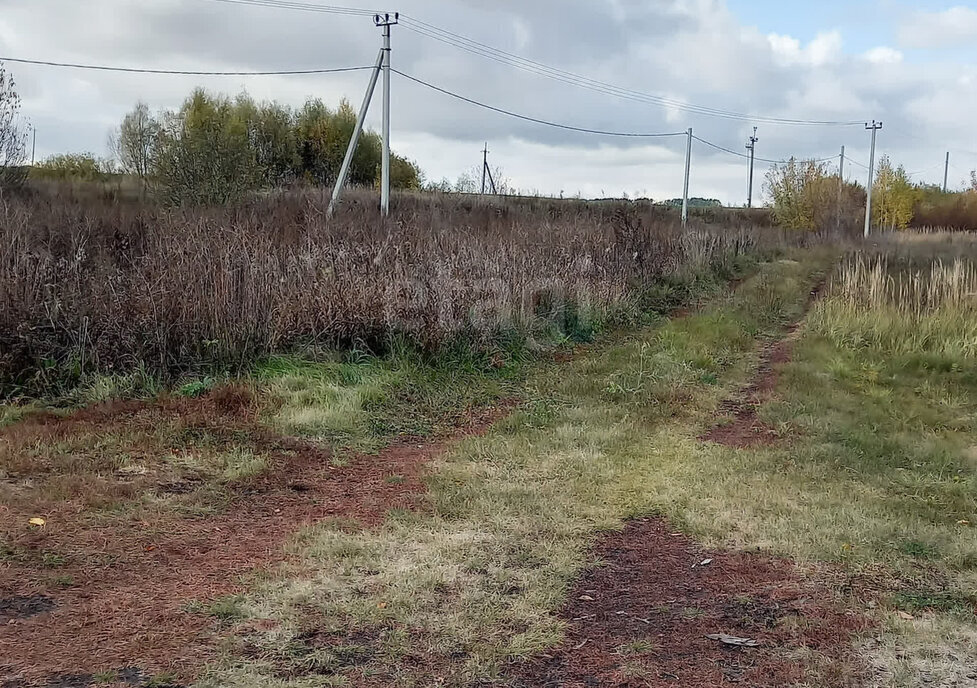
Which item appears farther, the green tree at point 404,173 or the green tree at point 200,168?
the green tree at point 404,173

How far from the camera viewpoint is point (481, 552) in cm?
409

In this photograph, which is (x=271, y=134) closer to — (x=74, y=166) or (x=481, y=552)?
(x=74, y=166)

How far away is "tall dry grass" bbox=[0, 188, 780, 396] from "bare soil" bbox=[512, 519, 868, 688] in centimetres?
448

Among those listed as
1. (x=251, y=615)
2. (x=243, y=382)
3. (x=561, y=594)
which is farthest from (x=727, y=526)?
(x=243, y=382)

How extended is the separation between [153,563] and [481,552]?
5.18 ft

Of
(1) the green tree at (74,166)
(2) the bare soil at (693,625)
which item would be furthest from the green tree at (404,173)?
(2) the bare soil at (693,625)

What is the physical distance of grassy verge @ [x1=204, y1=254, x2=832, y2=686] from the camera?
3057mm

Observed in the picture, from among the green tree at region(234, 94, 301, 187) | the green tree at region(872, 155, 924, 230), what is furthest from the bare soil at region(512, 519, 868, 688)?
the green tree at region(872, 155, 924, 230)

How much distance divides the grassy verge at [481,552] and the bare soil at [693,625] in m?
0.15

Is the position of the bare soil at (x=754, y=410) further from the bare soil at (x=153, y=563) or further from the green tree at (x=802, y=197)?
the green tree at (x=802, y=197)

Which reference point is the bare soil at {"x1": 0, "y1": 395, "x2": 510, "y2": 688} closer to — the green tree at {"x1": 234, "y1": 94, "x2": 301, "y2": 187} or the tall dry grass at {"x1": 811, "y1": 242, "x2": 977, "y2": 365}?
the tall dry grass at {"x1": 811, "y1": 242, "x2": 977, "y2": 365}

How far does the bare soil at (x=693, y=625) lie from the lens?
302 centimetres

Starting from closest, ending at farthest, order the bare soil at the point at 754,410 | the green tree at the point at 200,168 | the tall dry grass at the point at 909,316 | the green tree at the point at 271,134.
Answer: the bare soil at the point at 754,410, the tall dry grass at the point at 909,316, the green tree at the point at 200,168, the green tree at the point at 271,134

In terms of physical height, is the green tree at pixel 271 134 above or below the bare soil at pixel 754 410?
above
